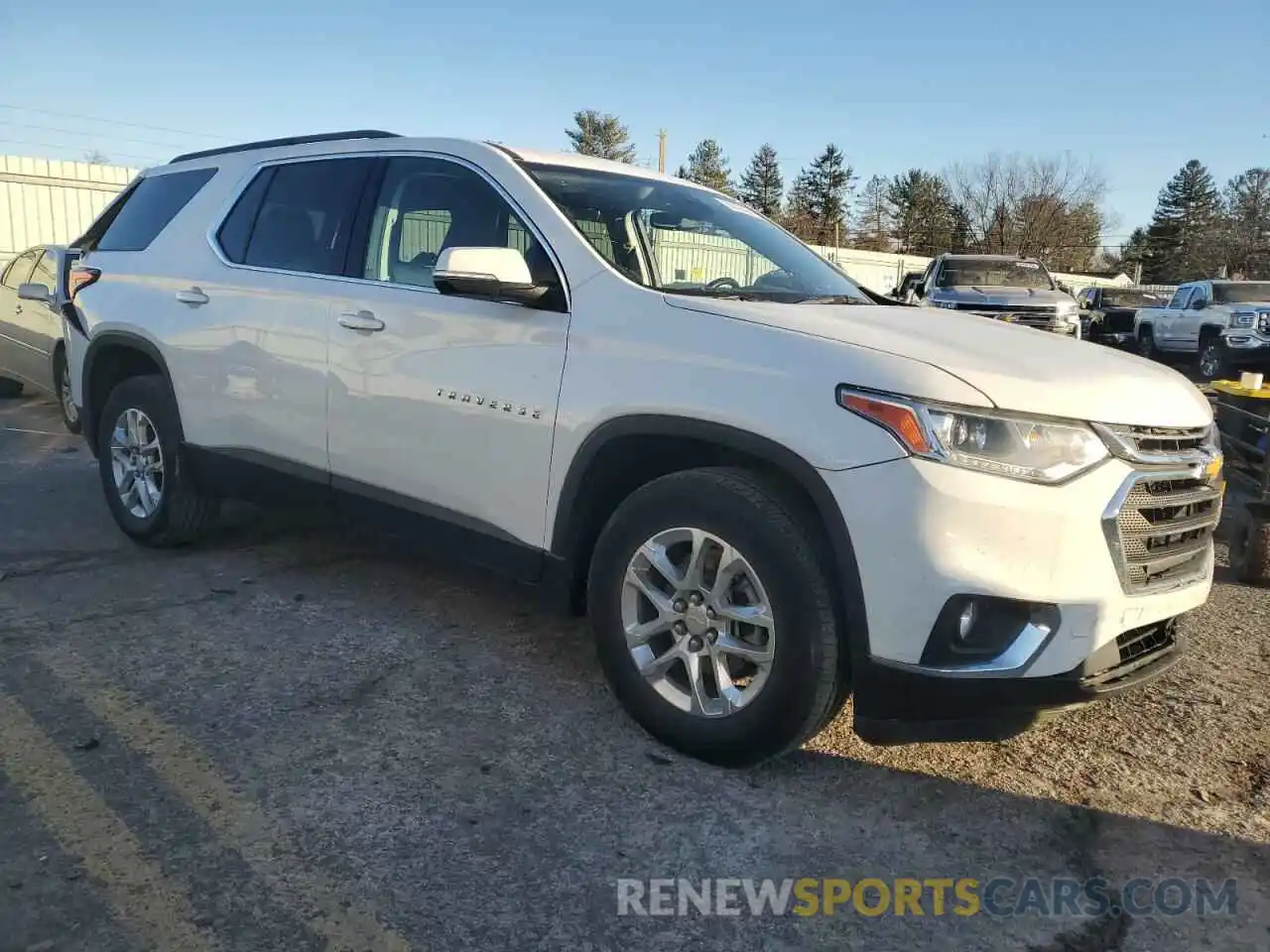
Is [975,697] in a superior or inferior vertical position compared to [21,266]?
inferior

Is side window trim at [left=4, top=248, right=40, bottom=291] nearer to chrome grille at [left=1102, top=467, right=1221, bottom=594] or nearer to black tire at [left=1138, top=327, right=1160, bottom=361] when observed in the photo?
chrome grille at [left=1102, top=467, right=1221, bottom=594]

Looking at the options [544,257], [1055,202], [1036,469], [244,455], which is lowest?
[244,455]

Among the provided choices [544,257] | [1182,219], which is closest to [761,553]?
[544,257]

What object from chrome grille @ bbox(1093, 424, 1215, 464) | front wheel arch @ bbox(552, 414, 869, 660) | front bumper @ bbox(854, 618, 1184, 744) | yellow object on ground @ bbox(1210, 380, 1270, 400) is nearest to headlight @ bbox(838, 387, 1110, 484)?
chrome grille @ bbox(1093, 424, 1215, 464)

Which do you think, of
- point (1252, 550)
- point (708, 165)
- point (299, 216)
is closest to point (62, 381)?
point (299, 216)

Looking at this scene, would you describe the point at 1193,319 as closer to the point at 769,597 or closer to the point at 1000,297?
the point at 1000,297

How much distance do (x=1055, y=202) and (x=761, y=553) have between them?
64.8 meters

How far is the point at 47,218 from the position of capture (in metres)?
16.1

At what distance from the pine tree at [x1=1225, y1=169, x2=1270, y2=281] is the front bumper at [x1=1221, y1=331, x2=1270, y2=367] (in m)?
56.9

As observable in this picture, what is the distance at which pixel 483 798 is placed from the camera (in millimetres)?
2859

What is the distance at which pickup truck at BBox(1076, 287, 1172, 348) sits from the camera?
73.5 ft

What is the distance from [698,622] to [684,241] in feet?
5.18

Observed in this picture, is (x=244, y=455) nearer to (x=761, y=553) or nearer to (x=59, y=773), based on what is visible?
(x=59, y=773)

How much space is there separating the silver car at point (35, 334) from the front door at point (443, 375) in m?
5.30
